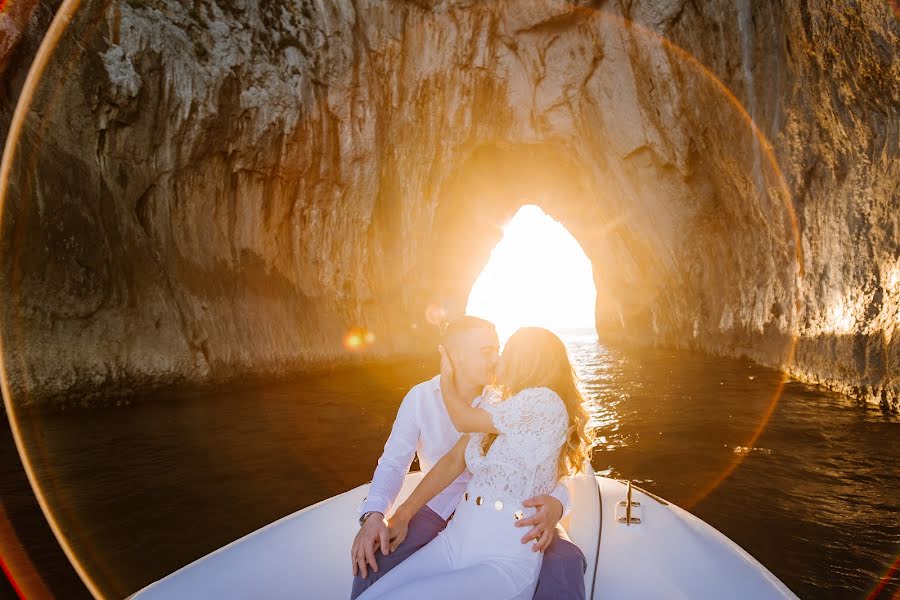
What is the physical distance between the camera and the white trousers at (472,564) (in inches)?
66.0

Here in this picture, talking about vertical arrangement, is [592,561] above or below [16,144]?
below

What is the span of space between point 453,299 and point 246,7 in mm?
16589

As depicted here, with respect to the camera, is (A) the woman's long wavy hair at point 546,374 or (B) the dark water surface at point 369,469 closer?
(A) the woman's long wavy hair at point 546,374

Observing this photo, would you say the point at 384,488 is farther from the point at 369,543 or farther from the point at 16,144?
the point at 16,144

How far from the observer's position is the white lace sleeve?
1.97 m

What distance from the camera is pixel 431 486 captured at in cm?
227

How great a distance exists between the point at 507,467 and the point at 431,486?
45 cm

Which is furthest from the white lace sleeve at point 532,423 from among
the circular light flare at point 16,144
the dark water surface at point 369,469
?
the circular light flare at point 16,144

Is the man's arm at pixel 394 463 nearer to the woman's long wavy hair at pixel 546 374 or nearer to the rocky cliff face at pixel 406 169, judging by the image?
the woman's long wavy hair at pixel 546 374

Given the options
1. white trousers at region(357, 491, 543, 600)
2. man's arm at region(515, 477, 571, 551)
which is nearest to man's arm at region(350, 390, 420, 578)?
white trousers at region(357, 491, 543, 600)

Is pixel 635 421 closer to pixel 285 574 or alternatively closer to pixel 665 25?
pixel 285 574

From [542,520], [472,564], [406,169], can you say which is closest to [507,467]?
[542,520]

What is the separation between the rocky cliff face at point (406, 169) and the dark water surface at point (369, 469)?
2.02 m

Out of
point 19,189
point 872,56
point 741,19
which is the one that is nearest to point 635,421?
point 872,56
